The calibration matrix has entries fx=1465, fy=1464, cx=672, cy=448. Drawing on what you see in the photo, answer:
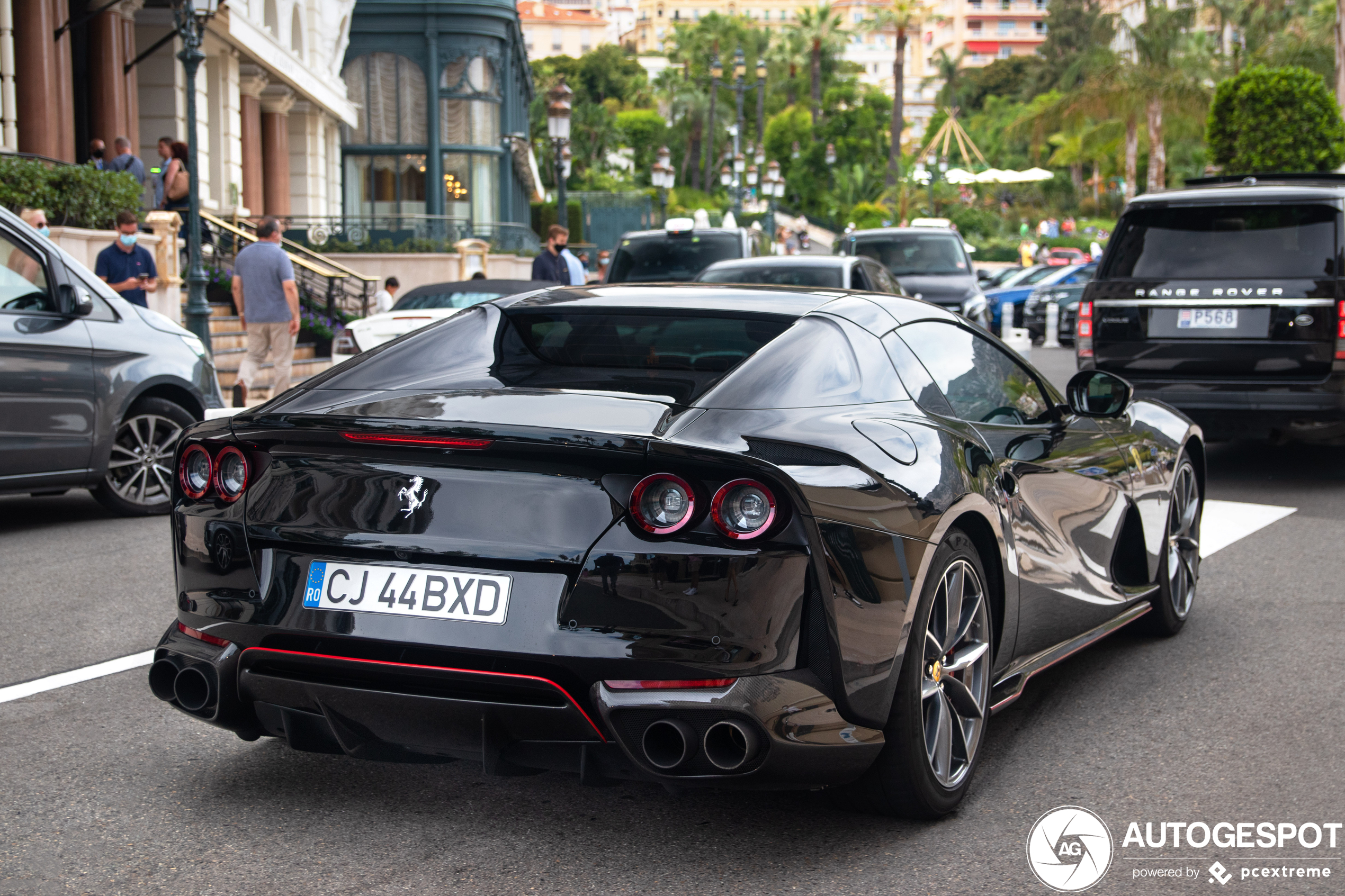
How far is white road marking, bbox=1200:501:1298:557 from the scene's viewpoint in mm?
8125

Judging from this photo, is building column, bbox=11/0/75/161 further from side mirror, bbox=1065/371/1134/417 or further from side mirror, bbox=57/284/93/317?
side mirror, bbox=1065/371/1134/417

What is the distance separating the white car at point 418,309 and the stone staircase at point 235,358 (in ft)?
8.48

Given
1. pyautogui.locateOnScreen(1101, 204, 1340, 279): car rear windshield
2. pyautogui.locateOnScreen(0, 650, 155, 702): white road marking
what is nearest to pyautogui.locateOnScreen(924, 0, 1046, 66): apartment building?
pyautogui.locateOnScreen(1101, 204, 1340, 279): car rear windshield

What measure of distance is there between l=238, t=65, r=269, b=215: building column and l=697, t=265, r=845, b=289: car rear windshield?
20089mm

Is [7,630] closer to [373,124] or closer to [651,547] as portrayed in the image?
[651,547]

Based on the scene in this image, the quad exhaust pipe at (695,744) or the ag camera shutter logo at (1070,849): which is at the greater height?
the quad exhaust pipe at (695,744)

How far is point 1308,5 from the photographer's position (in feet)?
262

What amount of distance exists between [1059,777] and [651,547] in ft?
5.45

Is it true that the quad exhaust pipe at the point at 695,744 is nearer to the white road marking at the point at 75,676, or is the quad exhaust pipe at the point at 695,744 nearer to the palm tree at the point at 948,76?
the white road marking at the point at 75,676

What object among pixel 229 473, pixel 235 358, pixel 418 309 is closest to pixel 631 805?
pixel 229 473

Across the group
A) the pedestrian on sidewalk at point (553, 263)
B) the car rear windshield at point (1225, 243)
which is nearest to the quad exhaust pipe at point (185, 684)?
the car rear windshield at point (1225, 243)

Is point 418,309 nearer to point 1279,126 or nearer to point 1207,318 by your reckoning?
point 1207,318

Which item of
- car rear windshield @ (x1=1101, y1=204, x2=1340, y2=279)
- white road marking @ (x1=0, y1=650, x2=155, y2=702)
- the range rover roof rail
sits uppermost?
the range rover roof rail

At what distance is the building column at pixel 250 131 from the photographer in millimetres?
A: 30672
